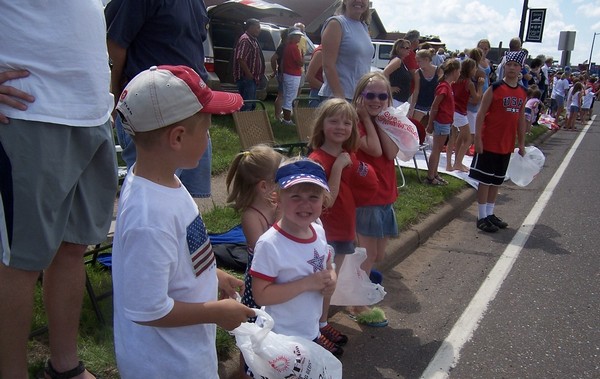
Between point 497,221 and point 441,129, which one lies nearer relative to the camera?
point 497,221

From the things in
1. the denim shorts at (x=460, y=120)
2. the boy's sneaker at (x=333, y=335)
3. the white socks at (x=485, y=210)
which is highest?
the boy's sneaker at (x=333, y=335)

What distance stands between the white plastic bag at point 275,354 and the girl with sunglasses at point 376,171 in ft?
5.03

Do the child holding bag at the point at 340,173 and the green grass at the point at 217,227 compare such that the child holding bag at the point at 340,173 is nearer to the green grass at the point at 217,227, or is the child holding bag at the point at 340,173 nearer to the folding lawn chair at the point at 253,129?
the green grass at the point at 217,227

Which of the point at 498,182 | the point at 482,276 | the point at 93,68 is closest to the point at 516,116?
the point at 498,182

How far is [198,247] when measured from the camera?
170cm

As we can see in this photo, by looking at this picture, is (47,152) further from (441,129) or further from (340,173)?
(441,129)

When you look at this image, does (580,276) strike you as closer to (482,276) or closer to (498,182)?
(482,276)

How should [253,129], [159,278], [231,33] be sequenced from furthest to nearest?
1. [231,33]
2. [253,129]
3. [159,278]

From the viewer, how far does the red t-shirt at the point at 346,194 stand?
3.22 m

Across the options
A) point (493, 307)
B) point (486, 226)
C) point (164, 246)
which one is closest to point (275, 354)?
point (164, 246)

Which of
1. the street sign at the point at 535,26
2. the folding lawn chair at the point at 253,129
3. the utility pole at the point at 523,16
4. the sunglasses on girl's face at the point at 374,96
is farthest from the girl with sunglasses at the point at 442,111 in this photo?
the street sign at the point at 535,26

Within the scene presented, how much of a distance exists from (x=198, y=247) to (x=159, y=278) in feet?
0.63

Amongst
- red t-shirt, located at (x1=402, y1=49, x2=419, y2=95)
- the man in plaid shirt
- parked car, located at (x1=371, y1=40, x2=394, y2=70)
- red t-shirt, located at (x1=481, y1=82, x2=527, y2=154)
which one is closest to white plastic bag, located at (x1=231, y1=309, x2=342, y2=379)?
red t-shirt, located at (x1=481, y1=82, x2=527, y2=154)

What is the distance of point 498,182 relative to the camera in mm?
5973
